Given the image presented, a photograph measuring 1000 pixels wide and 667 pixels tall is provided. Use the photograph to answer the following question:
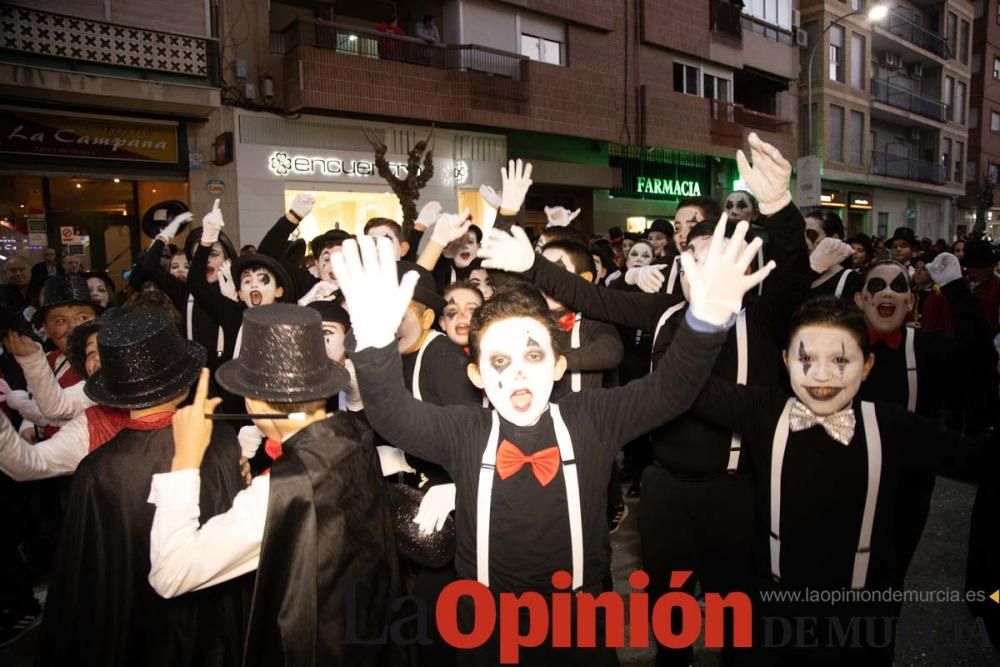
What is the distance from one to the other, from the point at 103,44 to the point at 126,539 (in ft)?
38.4

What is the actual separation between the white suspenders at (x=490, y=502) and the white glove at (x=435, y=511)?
1.14ft

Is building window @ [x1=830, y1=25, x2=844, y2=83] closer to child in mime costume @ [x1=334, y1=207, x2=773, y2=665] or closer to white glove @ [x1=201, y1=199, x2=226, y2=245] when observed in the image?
white glove @ [x1=201, y1=199, x2=226, y2=245]

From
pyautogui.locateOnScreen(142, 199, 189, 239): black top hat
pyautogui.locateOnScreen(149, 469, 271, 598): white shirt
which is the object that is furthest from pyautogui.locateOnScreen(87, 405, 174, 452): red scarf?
pyautogui.locateOnScreen(142, 199, 189, 239): black top hat

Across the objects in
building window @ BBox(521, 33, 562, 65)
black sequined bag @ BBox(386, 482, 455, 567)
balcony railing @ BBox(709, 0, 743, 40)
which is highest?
balcony railing @ BBox(709, 0, 743, 40)

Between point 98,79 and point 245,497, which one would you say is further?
point 98,79

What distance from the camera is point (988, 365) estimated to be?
10.5ft

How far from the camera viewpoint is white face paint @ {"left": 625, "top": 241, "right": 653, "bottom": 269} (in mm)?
6414

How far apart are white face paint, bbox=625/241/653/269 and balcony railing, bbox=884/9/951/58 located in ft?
100

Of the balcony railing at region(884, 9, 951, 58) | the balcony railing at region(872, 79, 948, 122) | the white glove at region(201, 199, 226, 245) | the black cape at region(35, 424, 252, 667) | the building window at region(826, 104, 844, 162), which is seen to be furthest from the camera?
the balcony railing at region(884, 9, 951, 58)

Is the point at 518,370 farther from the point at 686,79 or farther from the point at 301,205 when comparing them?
the point at 686,79

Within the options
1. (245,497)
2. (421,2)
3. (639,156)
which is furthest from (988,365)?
(639,156)

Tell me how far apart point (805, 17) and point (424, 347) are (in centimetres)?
2815

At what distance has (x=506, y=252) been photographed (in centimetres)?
276

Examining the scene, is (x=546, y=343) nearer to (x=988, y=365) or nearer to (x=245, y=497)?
(x=245, y=497)
